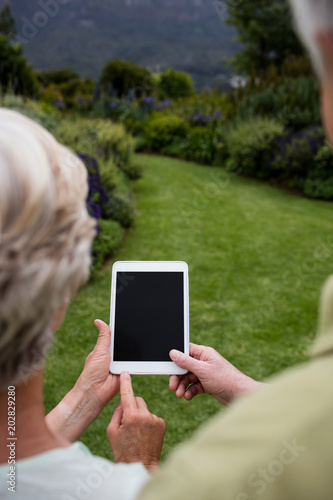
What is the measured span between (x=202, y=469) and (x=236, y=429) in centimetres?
7

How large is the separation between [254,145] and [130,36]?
74186mm

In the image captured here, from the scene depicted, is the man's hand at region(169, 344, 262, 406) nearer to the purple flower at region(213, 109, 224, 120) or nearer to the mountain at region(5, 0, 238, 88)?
the purple flower at region(213, 109, 224, 120)

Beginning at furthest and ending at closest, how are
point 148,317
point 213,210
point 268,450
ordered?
1. point 213,210
2. point 148,317
3. point 268,450

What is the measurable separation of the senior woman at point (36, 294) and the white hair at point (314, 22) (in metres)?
0.47

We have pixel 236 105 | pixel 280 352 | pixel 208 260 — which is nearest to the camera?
pixel 280 352

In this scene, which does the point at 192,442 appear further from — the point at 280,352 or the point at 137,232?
the point at 137,232

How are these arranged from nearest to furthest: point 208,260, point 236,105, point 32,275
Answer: point 32,275 → point 208,260 → point 236,105

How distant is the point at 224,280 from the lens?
17.0 feet

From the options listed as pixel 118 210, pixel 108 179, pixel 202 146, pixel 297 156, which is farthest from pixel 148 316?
pixel 202 146

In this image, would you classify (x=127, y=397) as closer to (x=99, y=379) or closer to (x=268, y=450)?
(x=99, y=379)

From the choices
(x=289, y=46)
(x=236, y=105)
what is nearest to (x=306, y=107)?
(x=236, y=105)

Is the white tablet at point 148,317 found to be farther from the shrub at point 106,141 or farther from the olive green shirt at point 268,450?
the shrub at point 106,141

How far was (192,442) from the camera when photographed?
2.02ft

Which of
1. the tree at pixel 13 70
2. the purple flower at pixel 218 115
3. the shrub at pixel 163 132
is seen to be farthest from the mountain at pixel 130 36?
the shrub at pixel 163 132
